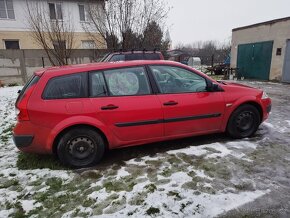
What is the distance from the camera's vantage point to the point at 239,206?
2.56m

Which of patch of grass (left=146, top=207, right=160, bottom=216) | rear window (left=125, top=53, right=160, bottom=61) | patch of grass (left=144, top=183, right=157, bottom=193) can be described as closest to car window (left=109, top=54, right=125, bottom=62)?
rear window (left=125, top=53, right=160, bottom=61)

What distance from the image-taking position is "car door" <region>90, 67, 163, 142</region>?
3520mm

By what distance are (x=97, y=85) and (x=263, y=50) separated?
42.3 feet

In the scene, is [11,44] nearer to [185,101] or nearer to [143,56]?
[143,56]

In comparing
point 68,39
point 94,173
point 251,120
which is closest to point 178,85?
point 251,120

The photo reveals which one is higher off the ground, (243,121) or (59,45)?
(59,45)

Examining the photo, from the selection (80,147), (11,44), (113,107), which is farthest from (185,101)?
(11,44)

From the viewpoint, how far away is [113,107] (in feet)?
11.5

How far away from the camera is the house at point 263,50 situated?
39.6ft

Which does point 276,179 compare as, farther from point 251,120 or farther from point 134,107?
point 134,107

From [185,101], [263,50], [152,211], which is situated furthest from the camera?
[263,50]

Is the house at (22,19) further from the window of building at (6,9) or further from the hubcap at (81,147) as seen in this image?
the hubcap at (81,147)

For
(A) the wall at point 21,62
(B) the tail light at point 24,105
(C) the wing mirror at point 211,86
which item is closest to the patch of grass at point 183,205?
(C) the wing mirror at point 211,86

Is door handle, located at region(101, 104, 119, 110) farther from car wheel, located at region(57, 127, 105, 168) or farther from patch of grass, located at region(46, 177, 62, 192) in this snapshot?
patch of grass, located at region(46, 177, 62, 192)
